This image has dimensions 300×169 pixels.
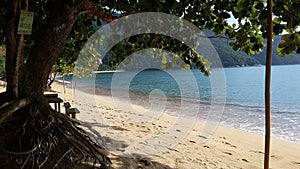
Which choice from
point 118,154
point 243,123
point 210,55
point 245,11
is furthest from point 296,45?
point 243,123

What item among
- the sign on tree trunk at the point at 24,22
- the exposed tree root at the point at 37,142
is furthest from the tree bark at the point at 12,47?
the exposed tree root at the point at 37,142

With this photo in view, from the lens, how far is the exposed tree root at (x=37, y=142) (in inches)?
91.0

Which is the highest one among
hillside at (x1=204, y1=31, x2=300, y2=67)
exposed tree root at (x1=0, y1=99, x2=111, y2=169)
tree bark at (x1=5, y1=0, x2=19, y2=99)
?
hillside at (x1=204, y1=31, x2=300, y2=67)

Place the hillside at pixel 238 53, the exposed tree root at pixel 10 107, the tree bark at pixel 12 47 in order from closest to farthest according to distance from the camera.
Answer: the exposed tree root at pixel 10 107 < the tree bark at pixel 12 47 < the hillside at pixel 238 53

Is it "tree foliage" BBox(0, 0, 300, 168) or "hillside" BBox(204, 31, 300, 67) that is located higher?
"hillside" BBox(204, 31, 300, 67)

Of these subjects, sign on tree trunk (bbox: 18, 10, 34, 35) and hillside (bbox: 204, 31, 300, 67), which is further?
hillside (bbox: 204, 31, 300, 67)

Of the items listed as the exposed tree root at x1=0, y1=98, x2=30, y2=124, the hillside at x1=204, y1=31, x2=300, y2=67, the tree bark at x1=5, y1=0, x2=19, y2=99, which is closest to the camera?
the exposed tree root at x1=0, y1=98, x2=30, y2=124

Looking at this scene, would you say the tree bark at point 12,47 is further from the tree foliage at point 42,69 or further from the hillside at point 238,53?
the hillside at point 238,53

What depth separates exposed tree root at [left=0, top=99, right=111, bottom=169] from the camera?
231cm

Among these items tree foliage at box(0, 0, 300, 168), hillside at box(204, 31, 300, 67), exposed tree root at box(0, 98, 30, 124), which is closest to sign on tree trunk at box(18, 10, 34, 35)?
tree foliage at box(0, 0, 300, 168)

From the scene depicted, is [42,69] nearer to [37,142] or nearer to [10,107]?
[10,107]

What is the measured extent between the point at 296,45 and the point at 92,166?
225cm

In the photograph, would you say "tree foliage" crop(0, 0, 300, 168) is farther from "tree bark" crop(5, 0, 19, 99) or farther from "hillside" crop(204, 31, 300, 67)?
"hillside" crop(204, 31, 300, 67)

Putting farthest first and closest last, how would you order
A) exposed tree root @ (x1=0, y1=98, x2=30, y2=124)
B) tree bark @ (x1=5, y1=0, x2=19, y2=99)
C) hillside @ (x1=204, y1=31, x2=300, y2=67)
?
hillside @ (x1=204, y1=31, x2=300, y2=67)
tree bark @ (x1=5, y1=0, x2=19, y2=99)
exposed tree root @ (x1=0, y1=98, x2=30, y2=124)
